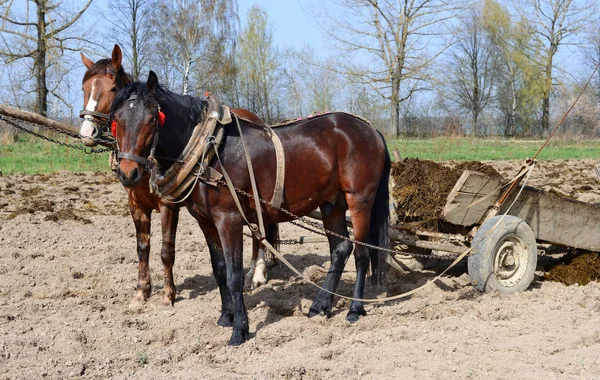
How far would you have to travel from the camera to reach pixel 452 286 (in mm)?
6160

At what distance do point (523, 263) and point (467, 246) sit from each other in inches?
21.5

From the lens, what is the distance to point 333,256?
554cm

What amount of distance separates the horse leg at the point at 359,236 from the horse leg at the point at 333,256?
13 centimetres

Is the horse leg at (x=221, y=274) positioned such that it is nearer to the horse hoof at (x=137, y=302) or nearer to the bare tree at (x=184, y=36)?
the horse hoof at (x=137, y=302)

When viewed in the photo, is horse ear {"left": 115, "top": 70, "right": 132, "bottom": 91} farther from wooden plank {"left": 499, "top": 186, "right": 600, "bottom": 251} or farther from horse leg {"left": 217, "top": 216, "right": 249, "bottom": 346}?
wooden plank {"left": 499, "top": 186, "right": 600, "bottom": 251}

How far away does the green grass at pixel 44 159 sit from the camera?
1514cm

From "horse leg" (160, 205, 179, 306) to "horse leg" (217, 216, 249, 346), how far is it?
1.15m

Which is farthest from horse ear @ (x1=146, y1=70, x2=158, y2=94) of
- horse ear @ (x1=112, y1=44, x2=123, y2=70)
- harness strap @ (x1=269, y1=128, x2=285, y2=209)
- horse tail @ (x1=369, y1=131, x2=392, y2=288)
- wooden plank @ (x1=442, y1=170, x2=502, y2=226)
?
wooden plank @ (x1=442, y1=170, x2=502, y2=226)

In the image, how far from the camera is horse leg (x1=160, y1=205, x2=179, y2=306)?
225 inches

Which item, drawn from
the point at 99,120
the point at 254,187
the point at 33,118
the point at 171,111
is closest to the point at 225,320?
the point at 254,187

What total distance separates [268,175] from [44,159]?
14.6m

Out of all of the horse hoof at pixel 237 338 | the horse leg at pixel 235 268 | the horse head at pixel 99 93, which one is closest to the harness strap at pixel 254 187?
the horse leg at pixel 235 268

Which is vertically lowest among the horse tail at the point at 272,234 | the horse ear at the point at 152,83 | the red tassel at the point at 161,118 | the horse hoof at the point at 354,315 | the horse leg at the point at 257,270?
the horse hoof at the point at 354,315

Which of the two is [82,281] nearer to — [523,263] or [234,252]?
[234,252]
